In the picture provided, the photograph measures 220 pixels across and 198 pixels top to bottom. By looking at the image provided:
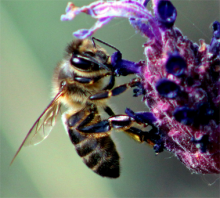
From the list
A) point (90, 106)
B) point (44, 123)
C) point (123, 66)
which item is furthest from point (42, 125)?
point (123, 66)

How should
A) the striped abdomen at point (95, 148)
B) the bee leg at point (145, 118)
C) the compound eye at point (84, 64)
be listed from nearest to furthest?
the bee leg at point (145, 118), the compound eye at point (84, 64), the striped abdomen at point (95, 148)

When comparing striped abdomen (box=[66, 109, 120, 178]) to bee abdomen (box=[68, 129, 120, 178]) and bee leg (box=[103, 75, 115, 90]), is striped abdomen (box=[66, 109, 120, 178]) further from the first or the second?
bee leg (box=[103, 75, 115, 90])

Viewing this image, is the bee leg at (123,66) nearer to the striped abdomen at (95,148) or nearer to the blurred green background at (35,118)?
the striped abdomen at (95,148)

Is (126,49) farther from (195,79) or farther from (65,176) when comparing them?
(195,79)

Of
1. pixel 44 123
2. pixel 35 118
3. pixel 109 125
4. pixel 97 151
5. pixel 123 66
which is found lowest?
pixel 35 118

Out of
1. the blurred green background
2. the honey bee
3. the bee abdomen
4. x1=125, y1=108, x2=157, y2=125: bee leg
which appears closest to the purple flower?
x1=125, y1=108, x2=157, y2=125: bee leg

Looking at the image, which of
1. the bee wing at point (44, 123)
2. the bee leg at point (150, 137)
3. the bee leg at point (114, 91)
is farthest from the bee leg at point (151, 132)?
the bee wing at point (44, 123)

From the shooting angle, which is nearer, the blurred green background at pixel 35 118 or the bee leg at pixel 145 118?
the bee leg at pixel 145 118

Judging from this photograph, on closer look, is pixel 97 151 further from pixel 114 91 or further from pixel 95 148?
pixel 114 91
